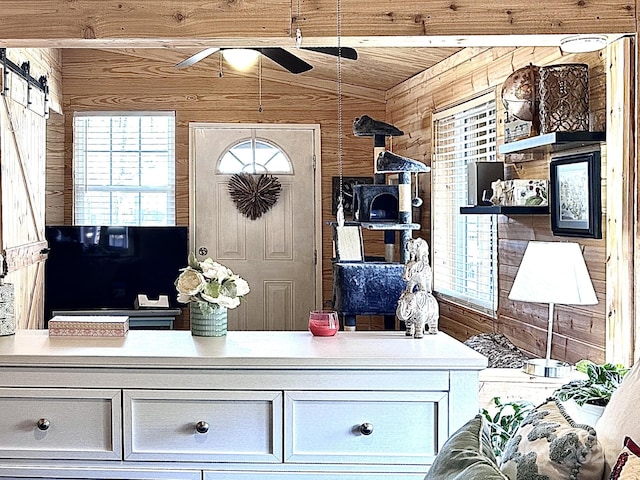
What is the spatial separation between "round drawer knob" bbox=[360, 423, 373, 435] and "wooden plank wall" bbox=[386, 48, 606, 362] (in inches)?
55.2

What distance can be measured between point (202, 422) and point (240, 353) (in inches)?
8.8

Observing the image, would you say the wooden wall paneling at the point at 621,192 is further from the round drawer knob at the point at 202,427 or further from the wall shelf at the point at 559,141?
the round drawer knob at the point at 202,427

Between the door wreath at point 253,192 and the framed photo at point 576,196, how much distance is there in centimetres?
328

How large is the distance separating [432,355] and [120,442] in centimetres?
94

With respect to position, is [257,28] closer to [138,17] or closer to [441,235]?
[138,17]

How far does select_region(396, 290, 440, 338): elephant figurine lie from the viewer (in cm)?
250

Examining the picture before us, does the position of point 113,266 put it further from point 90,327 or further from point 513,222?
point 90,327

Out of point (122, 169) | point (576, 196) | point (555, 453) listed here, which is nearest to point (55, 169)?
point (122, 169)

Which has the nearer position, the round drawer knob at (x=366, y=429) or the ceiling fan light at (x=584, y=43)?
the round drawer knob at (x=366, y=429)

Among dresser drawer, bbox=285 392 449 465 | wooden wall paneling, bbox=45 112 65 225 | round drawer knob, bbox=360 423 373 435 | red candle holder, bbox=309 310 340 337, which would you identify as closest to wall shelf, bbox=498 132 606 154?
red candle holder, bbox=309 310 340 337

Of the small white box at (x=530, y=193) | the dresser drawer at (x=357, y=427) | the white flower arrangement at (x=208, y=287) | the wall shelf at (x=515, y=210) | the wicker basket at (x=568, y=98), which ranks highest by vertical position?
the wicker basket at (x=568, y=98)

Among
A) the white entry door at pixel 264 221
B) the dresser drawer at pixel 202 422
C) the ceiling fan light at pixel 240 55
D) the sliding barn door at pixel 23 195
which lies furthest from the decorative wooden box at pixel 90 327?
the white entry door at pixel 264 221

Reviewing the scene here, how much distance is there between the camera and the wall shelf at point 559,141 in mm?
3088

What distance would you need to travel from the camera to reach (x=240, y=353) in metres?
2.27
